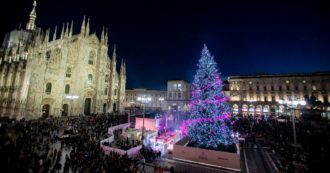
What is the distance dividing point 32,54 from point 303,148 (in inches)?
1568

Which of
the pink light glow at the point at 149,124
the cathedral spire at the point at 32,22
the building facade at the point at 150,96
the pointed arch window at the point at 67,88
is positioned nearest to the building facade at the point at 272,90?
the building facade at the point at 150,96

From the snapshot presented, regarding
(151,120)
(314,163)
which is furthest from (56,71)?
(314,163)

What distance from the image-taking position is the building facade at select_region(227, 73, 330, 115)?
38.0 m

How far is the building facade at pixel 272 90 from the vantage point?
125 feet

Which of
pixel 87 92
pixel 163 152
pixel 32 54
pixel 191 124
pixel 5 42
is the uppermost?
pixel 5 42

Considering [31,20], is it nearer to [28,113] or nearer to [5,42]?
[5,42]

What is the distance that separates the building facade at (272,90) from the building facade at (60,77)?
35.8 meters

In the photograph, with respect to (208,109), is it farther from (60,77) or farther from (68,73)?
(68,73)

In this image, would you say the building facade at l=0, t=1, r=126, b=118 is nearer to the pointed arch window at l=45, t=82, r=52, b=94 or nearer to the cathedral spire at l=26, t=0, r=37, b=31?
the pointed arch window at l=45, t=82, r=52, b=94

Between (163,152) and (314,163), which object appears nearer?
(314,163)

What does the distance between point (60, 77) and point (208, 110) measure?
2947cm

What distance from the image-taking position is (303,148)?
14.5 metres

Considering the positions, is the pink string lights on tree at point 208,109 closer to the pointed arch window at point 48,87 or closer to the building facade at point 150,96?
the pointed arch window at point 48,87

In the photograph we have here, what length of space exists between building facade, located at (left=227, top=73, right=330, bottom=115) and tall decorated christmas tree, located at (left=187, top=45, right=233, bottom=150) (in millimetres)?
32433
